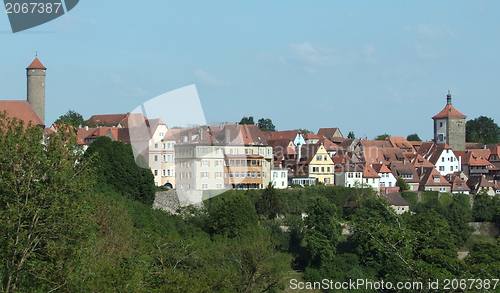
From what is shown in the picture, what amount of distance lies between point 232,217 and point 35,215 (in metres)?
26.6

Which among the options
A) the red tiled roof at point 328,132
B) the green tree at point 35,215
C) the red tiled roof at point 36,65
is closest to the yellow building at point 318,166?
→ the red tiled roof at point 328,132

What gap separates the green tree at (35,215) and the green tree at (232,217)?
24.6m

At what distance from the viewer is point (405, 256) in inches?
531

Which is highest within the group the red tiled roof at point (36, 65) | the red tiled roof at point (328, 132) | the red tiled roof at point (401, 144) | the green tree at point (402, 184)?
the red tiled roof at point (36, 65)

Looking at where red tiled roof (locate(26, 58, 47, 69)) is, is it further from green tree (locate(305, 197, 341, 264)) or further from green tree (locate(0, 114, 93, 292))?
green tree (locate(0, 114, 93, 292))

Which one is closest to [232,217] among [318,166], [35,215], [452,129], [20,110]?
[20,110]

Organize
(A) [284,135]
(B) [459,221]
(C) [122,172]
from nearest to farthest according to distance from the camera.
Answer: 1. (C) [122,172]
2. (B) [459,221]
3. (A) [284,135]

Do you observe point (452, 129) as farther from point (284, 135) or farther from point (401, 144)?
point (284, 135)

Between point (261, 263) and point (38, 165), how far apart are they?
55.0ft

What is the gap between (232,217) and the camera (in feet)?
131

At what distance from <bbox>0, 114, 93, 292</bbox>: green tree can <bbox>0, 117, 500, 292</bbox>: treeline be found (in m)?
0.03

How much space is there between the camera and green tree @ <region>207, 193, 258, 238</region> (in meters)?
39.6

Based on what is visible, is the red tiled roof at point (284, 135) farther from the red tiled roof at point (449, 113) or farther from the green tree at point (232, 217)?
the green tree at point (232, 217)

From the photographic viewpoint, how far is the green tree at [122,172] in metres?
38.2
